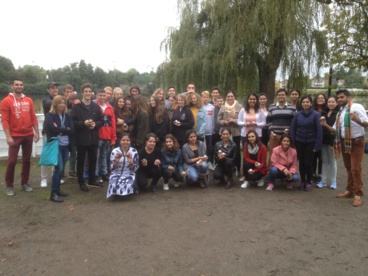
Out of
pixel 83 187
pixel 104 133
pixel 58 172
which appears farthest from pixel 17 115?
pixel 83 187

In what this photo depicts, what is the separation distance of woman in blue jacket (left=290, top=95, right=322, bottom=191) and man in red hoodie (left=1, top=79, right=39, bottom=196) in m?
4.36

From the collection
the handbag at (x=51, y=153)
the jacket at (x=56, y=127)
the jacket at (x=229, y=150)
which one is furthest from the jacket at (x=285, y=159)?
the handbag at (x=51, y=153)

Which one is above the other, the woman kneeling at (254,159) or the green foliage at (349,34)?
the green foliage at (349,34)

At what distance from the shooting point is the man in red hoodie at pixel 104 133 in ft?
18.2

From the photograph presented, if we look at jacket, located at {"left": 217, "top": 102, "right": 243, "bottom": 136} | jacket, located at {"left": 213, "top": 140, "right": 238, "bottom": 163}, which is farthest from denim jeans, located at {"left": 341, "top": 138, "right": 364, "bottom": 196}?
jacket, located at {"left": 217, "top": 102, "right": 243, "bottom": 136}

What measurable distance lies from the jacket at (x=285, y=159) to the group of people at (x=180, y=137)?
2cm

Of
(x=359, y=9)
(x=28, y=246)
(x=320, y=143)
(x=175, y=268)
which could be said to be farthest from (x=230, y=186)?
(x=359, y=9)

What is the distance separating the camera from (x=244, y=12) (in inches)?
391

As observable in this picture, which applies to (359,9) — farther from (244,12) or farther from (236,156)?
(236,156)

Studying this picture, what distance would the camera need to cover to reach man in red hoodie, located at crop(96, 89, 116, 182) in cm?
556

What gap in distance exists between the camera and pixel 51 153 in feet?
15.9

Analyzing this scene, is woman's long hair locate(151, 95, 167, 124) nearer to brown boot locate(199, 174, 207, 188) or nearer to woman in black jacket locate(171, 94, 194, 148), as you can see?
woman in black jacket locate(171, 94, 194, 148)

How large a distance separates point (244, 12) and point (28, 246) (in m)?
8.99

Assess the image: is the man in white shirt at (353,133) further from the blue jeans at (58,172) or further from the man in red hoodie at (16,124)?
the man in red hoodie at (16,124)
